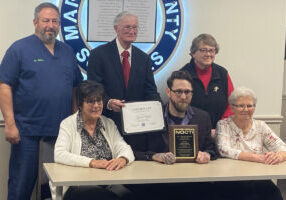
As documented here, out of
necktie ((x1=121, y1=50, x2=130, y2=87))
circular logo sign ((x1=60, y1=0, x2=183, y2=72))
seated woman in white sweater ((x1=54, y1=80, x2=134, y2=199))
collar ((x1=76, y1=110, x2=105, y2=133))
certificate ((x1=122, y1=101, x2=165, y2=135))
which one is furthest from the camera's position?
circular logo sign ((x1=60, y1=0, x2=183, y2=72))

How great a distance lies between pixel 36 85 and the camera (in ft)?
10.9

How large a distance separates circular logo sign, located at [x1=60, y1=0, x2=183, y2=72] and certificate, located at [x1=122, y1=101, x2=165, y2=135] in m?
0.99

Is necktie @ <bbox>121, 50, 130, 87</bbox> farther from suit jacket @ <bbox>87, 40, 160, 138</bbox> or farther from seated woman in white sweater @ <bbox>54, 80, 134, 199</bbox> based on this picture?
seated woman in white sweater @ <bbox>54, 80, 134, 199</bbox>

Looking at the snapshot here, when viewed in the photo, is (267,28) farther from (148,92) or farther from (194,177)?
(194,177)

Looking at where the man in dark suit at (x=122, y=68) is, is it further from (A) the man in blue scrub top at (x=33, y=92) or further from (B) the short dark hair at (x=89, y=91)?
(B) the short dark hair at (x=89, y=91)

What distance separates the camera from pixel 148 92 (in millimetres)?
3629

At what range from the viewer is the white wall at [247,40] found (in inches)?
164

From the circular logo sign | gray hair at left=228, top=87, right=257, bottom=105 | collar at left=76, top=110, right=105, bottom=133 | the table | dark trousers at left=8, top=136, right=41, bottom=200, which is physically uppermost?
the circular logo sign

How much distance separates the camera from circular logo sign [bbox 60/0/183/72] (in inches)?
155

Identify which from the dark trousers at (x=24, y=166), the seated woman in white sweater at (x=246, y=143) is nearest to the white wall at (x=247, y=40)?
the seated woman in white sweater at (x=246, y=143)

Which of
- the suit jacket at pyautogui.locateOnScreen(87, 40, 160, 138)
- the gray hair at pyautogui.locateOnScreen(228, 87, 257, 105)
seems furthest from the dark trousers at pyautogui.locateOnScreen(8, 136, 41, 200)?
the gray hair at pyautogui.locateOnScreen(228, 87, 257, 105)

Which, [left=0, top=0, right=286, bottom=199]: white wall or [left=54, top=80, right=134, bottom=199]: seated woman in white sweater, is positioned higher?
[left=0, top=0, right=286, bottom=199]: white wall

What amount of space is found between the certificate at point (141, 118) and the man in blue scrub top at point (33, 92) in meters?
0.54

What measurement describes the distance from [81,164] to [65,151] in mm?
158
